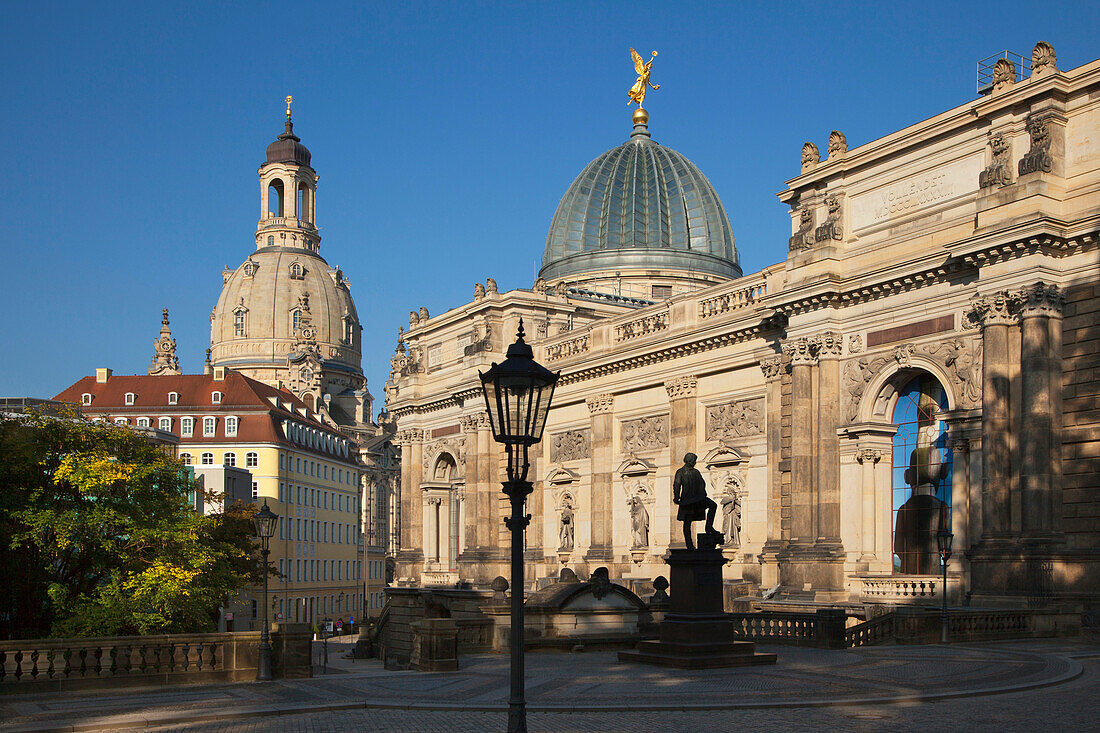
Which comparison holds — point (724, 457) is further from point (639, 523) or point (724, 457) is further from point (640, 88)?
point (640, 88)

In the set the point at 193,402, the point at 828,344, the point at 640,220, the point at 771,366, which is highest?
the point at 640,220

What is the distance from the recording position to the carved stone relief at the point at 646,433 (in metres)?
52.4

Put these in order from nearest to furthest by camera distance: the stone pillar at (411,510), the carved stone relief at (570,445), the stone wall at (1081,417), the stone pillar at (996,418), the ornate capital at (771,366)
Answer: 1. the stone wall at (1081,417)
2. the stone pillar at (996,418)
3. the ornate capital at (771,366)
4. the carved stone relief at (570,445)
5. the stone pillar at (411,510)

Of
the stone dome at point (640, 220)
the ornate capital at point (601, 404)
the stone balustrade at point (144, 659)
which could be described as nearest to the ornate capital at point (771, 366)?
the ornate capital at point (601, 404)

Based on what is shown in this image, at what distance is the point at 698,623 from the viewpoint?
78.3 feet

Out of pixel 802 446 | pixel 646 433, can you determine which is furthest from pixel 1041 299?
pixel 646 433

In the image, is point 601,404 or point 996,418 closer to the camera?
point 996,418

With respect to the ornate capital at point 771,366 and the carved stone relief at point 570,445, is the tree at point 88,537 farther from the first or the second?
the carved stone relief at point 570,445

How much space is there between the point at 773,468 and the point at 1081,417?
14.2 m

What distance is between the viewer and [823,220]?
1654 inches

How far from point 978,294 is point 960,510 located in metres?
6.82

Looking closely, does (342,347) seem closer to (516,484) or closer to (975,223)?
(975,223)

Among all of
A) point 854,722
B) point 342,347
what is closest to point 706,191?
point 854,722

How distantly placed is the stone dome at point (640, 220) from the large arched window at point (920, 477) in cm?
3506
